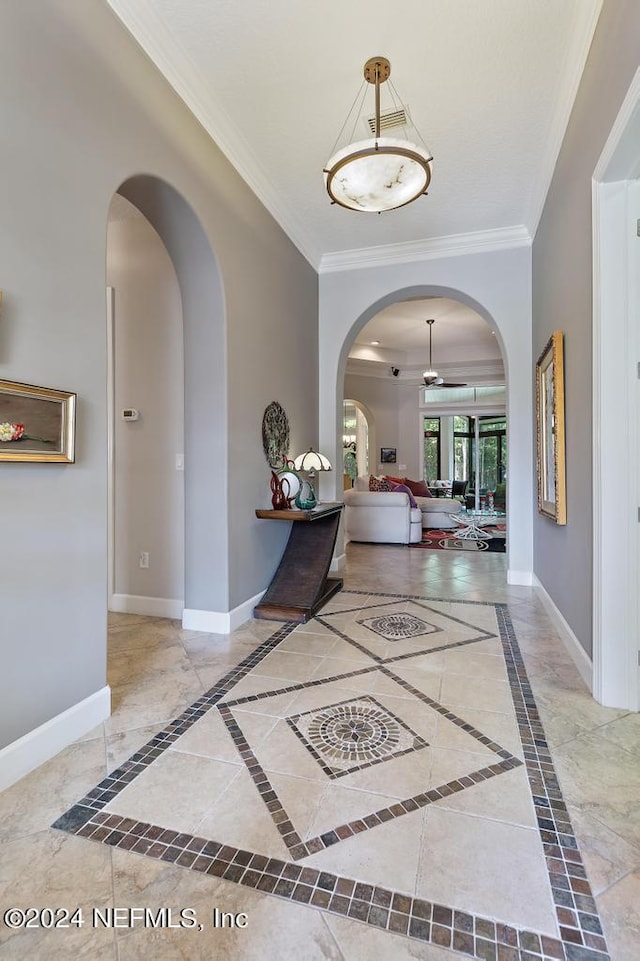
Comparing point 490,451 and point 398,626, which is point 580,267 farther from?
point 490,451

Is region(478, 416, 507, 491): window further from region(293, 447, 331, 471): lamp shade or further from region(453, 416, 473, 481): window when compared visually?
region(293, 447, 331, 471): lamp shade

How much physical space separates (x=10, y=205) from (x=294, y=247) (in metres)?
3.13

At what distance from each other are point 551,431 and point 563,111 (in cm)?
193

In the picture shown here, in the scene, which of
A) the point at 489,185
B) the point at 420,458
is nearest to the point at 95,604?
the point at 489,185

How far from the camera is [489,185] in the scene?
3.65 meters

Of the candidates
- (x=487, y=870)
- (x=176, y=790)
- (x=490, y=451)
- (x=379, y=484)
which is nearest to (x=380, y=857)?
(x=487, y=870)

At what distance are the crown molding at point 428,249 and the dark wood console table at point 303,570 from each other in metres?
2.55

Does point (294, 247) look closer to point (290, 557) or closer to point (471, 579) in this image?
point (290, 557)

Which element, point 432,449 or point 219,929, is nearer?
point 219,929

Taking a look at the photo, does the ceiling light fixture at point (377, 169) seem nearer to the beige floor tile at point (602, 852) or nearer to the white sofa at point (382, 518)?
the beige floor tile at point (602, 852)

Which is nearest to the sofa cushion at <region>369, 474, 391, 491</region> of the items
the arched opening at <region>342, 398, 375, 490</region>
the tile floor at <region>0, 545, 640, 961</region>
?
the arched opening at <region>342, 398, 375, 490</region>

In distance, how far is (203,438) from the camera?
124 inches

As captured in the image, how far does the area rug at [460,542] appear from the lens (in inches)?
254

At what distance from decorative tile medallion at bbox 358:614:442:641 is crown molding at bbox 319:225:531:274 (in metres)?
3.44
